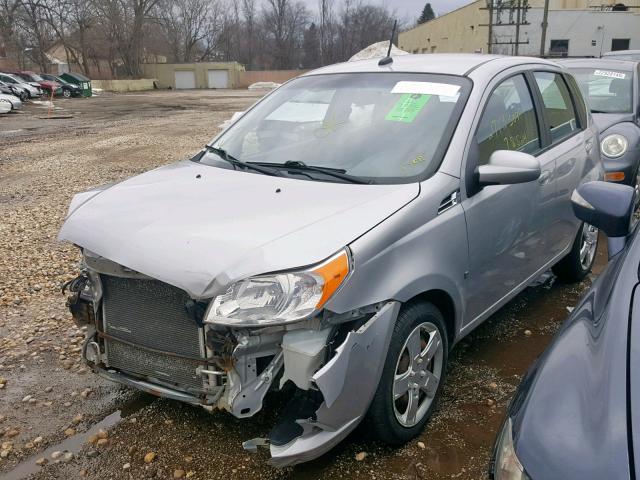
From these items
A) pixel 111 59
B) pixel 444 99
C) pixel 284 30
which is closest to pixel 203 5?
pixel 284 30

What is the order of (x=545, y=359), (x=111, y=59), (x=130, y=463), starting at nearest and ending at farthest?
(x=545, y=359), (x=130, y=463), (x=111, y=59)

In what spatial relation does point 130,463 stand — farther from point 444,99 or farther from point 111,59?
point 111,59

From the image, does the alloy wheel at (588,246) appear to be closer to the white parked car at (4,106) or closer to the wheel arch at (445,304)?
the wheel arch at (445,304)

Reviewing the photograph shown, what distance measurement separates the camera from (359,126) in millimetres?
3441

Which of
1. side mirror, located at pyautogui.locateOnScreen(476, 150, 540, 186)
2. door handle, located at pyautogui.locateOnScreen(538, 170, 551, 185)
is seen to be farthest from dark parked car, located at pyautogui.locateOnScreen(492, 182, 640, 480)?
door handle, located at pyautogui.locateOnScreen(538, 170, 551, 185)

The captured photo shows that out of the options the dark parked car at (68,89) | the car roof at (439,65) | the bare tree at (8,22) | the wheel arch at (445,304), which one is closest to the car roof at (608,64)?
the car roof at (439,65)

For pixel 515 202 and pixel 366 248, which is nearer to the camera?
pixel 366 248

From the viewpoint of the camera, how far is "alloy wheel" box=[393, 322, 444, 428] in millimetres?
2770

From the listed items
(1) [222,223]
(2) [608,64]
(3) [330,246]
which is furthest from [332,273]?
(2) [608,64]

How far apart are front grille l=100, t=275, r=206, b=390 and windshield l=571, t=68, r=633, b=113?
21.1 ft

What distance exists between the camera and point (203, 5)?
287ft

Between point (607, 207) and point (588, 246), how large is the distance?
2.78 metres

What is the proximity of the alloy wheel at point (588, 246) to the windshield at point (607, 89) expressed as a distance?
2.85m

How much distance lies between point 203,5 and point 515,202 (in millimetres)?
92672
